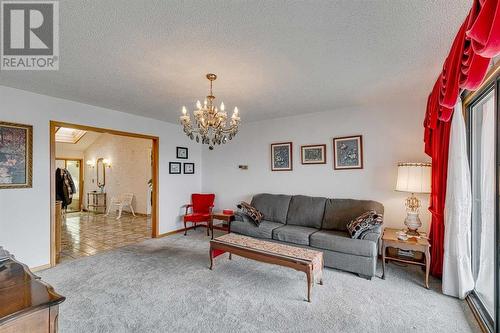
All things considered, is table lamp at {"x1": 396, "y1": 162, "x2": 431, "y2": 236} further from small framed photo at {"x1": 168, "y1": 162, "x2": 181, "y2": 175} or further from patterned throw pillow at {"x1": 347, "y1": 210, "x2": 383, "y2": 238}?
small framed photo at {"x1": 168, "y1": 162, "x2": 181, "y2": 175}

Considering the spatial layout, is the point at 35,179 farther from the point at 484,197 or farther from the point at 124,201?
the point at 484,197

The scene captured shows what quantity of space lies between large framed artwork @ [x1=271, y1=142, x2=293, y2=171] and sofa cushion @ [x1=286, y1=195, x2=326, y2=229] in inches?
29.7

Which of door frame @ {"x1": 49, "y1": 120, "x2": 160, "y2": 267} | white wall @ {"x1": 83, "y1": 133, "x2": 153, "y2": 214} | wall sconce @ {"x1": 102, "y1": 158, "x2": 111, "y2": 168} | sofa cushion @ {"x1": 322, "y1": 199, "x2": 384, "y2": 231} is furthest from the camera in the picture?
wall sconce @ {"x1": 102, "y1": 158, "x2": 111, "y2": 168}

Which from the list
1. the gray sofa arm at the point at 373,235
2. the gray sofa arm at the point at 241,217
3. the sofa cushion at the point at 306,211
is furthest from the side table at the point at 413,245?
the gray sofa arm at the point at 241,217

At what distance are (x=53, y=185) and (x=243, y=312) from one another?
3.28 m

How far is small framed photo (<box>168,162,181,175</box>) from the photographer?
5.25 m

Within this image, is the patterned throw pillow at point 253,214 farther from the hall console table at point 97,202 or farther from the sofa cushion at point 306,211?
the hall console table at point 97,202

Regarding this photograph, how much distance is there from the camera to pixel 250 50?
2205 millimetres

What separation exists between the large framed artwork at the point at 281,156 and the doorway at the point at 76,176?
7.95 m

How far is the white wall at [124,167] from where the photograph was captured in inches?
296

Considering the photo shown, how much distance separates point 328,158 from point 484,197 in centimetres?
226

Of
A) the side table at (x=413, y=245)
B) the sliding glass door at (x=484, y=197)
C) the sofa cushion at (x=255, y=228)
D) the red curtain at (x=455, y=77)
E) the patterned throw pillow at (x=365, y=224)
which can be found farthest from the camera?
the sofa cushion at (x=255, y=228)

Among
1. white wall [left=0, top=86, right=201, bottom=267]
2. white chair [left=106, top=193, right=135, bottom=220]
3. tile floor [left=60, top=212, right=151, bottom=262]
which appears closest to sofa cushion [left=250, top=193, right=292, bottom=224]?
tile floor [left=60, top=212, right=151, bottom=262]

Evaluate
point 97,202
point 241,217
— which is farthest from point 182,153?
point 97,202
